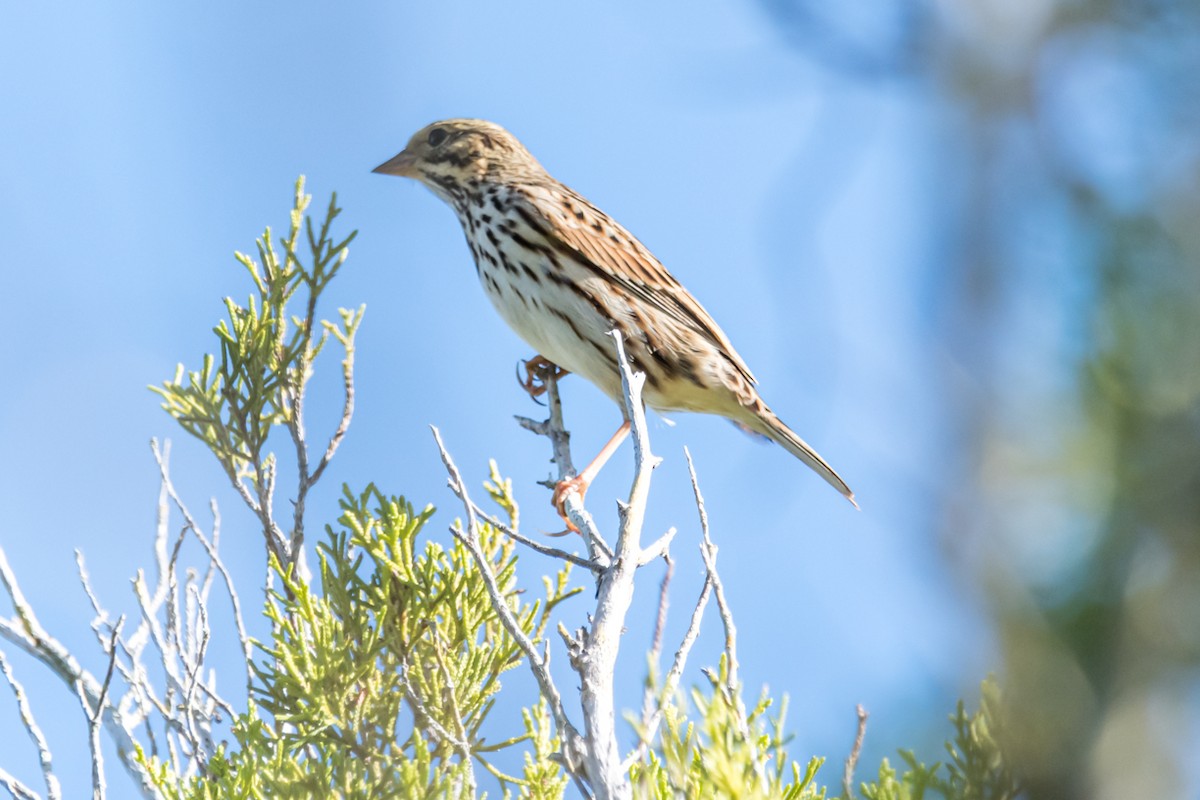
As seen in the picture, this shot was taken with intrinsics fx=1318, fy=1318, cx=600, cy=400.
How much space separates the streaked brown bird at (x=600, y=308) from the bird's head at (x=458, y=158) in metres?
0.27

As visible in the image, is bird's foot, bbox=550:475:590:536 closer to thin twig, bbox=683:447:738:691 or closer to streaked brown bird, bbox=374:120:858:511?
streaked brown bird, bbox=374:120:858:511

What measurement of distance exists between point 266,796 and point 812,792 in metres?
1.04

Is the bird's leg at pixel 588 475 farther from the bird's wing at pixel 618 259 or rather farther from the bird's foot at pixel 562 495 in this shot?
the bird's wing at pixel 618 259

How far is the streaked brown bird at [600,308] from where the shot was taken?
15.5 ft

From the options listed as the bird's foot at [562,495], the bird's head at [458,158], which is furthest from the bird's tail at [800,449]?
the bird's head at [458,158]

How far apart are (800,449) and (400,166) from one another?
7.21 feet

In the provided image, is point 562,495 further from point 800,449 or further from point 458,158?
point 458,158

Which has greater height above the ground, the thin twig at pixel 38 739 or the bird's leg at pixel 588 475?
the bird's leg at pixel 588 475

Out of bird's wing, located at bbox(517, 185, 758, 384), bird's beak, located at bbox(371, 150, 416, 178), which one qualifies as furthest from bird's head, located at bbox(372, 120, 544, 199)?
bird's wing, located at bbox(517, 185, 758, 384)

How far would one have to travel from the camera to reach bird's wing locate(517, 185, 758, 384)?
16.3 ft

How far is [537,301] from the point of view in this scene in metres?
4.80

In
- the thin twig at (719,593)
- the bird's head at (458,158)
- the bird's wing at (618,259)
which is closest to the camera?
the thin twig at (719,593)

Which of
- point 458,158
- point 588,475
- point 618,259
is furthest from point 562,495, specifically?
point 458,158

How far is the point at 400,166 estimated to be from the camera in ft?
18.9
